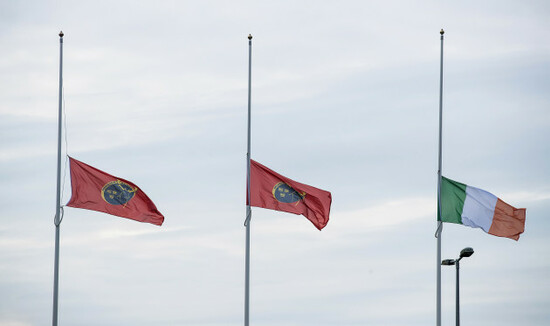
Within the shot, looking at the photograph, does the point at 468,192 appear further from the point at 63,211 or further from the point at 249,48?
the point at 63,211

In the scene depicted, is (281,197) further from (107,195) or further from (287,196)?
(107,195)

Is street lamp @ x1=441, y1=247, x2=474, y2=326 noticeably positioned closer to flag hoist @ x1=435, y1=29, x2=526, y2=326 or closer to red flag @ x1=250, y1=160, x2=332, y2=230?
flag hoist @ x1=435, y1=29, x2=526, y2=326

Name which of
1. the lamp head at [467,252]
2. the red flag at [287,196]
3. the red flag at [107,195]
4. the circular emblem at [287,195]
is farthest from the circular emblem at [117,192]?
the lamp head at [467,252]

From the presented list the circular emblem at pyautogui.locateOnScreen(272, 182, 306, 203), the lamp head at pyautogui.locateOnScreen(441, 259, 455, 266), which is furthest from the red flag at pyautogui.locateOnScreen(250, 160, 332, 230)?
the lamp head at pyautogui.locateOnScreen(441, 259, 455, 266)

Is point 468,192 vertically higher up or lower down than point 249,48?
lower down

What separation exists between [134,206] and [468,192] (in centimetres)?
1301

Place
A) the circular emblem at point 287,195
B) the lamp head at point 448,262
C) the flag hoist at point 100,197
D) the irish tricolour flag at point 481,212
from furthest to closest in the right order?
1. the lamp head at point 448,262
2. the irish tricolour flag at point 481,212
3. the circular emblem at point 287,195
4. the flag hoist at point 100,197

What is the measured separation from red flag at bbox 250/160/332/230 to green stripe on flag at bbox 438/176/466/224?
4.57 meters

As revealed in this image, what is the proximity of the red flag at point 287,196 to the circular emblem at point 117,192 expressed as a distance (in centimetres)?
484

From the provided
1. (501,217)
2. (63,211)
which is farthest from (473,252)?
(63,211)

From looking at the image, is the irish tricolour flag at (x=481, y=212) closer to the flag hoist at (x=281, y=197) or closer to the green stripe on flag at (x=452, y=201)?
the green stripe on flag at (x=452, y=201)

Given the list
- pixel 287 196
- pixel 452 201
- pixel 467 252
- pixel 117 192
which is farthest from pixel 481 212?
pixel 117 192

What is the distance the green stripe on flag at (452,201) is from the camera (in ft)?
179

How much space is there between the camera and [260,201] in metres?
53.5
